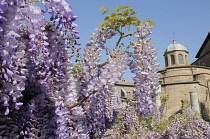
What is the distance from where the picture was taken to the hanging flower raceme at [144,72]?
4.11 m

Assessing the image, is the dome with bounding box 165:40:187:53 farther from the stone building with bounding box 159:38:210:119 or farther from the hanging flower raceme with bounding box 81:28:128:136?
the hanging flower raceme with bounding box 81:28:128:136

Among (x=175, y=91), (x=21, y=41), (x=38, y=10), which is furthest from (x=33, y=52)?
(x=175, y=91)

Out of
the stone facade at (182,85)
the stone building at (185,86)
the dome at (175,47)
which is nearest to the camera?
the stone building at (185,86)

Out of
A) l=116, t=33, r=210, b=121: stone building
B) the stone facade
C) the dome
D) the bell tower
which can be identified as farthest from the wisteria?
the dome

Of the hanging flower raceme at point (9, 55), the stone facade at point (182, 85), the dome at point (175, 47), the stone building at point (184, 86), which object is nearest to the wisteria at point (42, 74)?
the hanging flower raceme at point (9, 55)

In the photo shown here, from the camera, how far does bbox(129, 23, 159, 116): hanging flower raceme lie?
411 centimetres

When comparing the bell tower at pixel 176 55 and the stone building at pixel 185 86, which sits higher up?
the bell tower at pixel 176 55

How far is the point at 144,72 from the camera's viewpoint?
13.3 feet

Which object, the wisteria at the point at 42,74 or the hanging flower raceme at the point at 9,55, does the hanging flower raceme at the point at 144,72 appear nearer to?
the wisteria at the point at 42,74

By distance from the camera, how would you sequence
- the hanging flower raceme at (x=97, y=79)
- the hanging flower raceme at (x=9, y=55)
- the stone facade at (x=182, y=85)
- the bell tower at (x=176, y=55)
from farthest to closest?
the bell tower at (x=176, y=55) < the stone facade at (x=182, y=85) < the hanging flower raceme at (x=97, y=79) < the hanging flower raceme at (x=9, y=55)

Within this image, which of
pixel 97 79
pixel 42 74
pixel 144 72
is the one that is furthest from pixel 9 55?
pixel 144 72

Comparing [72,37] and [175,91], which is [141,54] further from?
[175,91]

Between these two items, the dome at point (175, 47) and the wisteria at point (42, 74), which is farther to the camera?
the dome at point (175, 47)

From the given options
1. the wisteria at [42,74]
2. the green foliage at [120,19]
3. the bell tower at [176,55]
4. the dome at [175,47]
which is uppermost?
the dome at [175,47]
